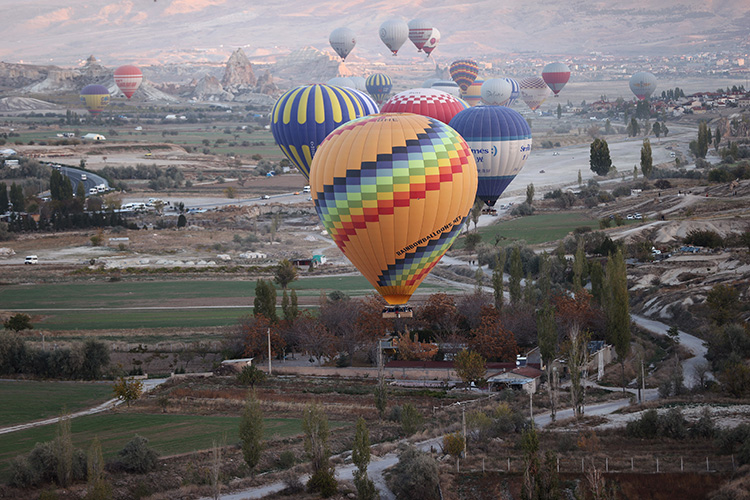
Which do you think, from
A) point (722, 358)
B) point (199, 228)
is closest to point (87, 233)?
point (199, 228)

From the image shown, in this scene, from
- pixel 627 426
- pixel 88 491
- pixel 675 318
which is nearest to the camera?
pixel 88 491

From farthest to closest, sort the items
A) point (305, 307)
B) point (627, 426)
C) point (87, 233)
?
point (87, 233) → point (305, 307) → point (627, 426)

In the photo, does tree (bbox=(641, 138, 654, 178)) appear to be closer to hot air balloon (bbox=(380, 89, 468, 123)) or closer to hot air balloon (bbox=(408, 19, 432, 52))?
hot air balloon (bbox=(380, 89, 468, 123))

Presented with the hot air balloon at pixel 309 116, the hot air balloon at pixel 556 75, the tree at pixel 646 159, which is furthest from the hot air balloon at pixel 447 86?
the hot air balloon at pixel 309 116

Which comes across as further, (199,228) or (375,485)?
(199,228)

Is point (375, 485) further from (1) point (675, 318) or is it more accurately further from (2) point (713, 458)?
(1) point (675, 318)

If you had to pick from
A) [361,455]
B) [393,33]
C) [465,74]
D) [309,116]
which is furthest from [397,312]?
[393,33]

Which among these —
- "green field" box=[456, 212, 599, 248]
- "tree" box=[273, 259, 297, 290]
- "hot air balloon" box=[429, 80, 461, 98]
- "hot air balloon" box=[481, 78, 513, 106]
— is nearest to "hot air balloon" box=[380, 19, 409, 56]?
"hot air balloon" box=[429, 80, 461, 98]
